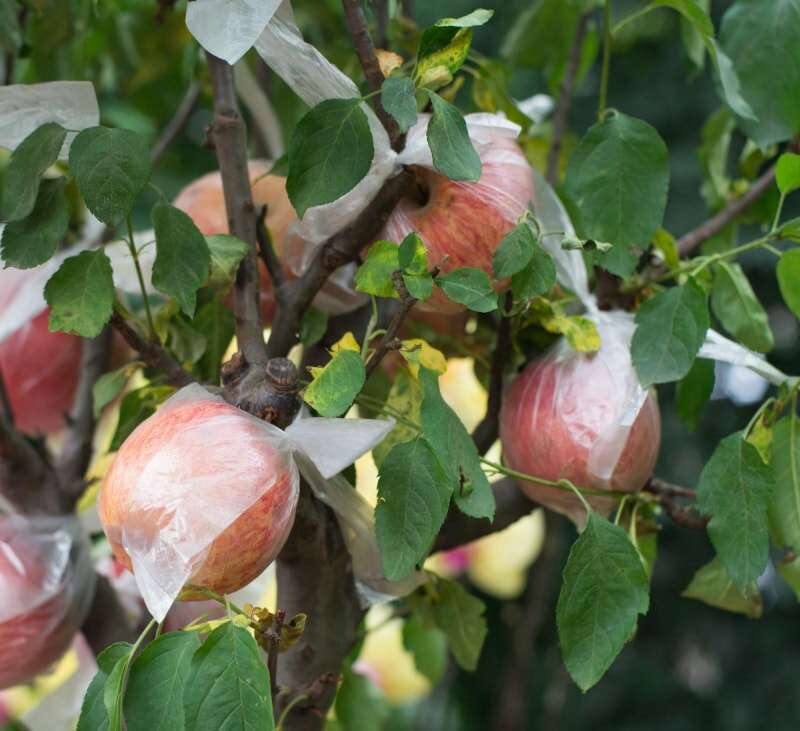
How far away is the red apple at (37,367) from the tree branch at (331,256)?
8.7 inches

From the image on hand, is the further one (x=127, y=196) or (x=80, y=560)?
(x=80, y=560)

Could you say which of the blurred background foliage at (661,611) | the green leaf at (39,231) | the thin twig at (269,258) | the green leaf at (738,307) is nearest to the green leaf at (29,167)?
the green leaf at (39,231)

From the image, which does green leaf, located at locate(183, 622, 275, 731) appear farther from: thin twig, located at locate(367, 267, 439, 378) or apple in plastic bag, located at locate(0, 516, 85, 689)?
apple in plastic bag, located at locate(0, 516, 85, 689)

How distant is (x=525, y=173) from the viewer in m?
0.54

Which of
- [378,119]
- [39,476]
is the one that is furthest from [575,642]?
[39,476]

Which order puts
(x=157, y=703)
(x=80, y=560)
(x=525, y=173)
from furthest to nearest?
(x=80, y=560), (x=525, y=173), (x=157, y=703)

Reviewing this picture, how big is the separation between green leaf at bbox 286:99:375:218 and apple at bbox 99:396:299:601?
0.09 m

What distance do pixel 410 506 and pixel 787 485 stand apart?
0.63 ft

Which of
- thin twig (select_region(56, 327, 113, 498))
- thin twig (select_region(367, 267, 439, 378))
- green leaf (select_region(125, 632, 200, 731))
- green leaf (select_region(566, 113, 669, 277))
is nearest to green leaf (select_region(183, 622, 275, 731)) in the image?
green leaf (select_region(125, 632, 200, 731))

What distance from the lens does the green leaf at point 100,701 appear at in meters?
0.42

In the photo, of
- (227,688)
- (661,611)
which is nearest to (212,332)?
(227,688)

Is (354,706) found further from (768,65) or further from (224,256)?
(768,65)

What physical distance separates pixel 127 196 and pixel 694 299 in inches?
9.4

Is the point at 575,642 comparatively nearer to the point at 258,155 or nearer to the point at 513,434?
the point at 513,434
